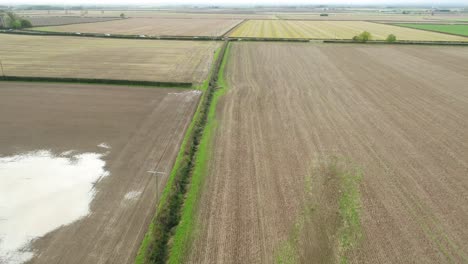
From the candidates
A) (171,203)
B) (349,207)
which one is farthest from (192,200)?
(349,207)

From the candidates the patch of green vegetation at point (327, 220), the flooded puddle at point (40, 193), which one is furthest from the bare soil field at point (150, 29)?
the patch of green vegetation at point (327, 220)

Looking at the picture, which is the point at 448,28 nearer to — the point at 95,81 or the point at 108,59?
the point at 108,59

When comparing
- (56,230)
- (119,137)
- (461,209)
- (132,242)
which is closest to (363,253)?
(461,209)

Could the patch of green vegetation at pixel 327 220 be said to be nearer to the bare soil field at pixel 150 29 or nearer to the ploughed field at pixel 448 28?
the bare soil field at pixel 150 29

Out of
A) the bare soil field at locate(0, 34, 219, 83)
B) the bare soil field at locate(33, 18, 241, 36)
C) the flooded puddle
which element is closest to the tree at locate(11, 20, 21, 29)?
the bare soil field at locate(33, 18, 241, 36)

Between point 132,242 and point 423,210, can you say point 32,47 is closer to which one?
point 132,242

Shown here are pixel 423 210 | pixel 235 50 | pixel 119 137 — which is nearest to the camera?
pixel 423 210

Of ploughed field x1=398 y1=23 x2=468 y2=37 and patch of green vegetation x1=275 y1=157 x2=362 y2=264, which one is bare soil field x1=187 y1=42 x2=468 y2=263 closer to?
patch of green vegetation x1=275 y1=157 x2=362 y2=264
